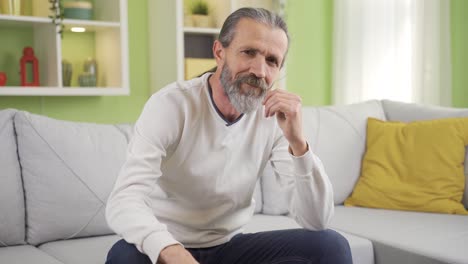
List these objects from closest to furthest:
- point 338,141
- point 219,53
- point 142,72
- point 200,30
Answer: point 219,53 → point 338,141 → point 200,30 → point 142,72

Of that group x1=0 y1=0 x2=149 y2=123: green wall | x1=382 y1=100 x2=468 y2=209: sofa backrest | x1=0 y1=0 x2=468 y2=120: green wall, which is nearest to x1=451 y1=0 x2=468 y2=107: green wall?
x1=0 y1=0 x2=468 y2=120: green wall

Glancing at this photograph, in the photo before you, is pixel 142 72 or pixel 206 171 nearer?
pixel 206 171

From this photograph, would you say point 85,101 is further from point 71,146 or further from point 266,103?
point 266,103

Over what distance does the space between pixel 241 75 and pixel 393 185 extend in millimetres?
1130

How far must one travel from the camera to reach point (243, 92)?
5.12 ft

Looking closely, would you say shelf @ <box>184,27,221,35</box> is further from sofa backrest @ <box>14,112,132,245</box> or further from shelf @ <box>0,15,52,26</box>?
sofa backrest @ <box>14,112,132,245</box>

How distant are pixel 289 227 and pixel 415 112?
92cm

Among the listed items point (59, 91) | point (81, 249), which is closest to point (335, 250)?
point (81, 249)

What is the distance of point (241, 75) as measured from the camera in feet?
5.18

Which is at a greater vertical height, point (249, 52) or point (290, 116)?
point (249, 52)

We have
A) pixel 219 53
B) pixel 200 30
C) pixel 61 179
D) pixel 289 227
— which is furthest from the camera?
pixel 200 30

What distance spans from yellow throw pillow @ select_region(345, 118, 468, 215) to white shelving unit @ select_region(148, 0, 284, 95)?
4.02ft

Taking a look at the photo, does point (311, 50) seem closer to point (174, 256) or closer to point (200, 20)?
point (200, 20)

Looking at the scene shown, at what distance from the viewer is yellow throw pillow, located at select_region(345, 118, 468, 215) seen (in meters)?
2.35
